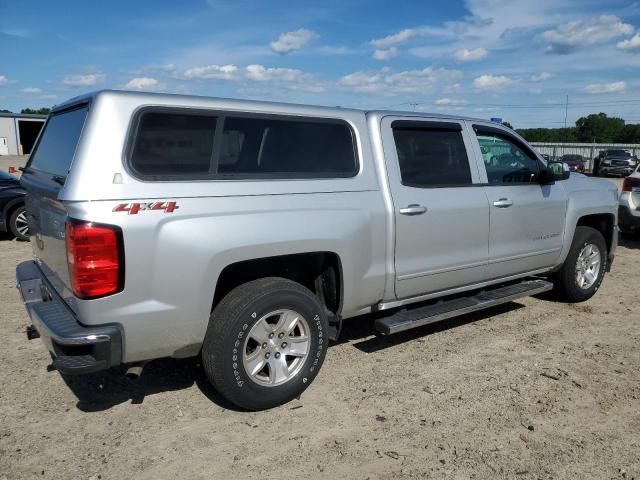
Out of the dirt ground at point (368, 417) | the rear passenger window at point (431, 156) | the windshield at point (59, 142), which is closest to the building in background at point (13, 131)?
the windshield at point (59, 142)

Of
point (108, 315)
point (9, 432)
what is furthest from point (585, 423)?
point (9, 432)

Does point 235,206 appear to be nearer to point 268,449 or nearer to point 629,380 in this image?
point 268,449

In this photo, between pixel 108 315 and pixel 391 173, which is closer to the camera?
pixel 108 315

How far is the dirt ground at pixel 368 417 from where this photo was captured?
118 inches

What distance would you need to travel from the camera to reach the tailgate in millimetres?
3156

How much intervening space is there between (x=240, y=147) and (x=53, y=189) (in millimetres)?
1122

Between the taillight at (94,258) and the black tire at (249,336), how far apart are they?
684mm

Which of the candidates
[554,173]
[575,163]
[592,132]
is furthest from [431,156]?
[592,132]

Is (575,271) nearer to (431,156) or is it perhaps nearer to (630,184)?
(431,156)

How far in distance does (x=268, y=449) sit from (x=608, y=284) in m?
5.46

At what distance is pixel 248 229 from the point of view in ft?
10.8

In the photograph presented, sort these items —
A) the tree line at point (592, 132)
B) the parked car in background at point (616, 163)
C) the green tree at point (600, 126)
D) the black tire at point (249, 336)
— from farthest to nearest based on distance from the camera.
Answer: the green tree at point (600, 126) → the tree line at point (592, 132) → the parked car in background at point (616, 163) → the black tire at point (249, 336)

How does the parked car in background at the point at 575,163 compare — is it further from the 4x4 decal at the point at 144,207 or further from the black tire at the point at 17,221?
the 4x4 decal at the point at 144,207

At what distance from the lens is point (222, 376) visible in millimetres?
3334
